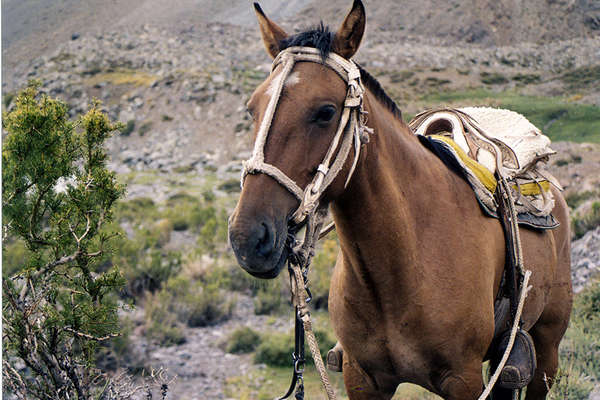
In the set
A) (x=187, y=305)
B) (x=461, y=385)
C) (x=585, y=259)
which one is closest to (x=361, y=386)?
(x=461, y=385)

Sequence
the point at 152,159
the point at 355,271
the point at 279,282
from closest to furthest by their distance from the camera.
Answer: the point at 355,271
the point at 279,282
the point at 152,159

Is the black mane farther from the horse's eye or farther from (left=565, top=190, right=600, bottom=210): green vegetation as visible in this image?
(left=565, top=190, right=600, bottom=210): green vegetation

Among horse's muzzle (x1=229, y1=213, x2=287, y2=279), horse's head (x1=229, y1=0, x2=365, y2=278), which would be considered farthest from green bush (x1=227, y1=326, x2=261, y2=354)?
horse's muzzle (x1=229, y1=213, x2=287, y2=279)

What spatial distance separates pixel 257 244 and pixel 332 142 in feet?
1.50

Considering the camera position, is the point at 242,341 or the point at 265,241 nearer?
the point at 265,241

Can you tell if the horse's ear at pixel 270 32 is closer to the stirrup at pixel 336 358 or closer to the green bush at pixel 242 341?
the stirrup at pixel 336 358

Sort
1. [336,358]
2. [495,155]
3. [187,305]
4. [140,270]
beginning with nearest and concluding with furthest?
1. [336,358]
2. [495,155]
3. [187,305]
4. [140,270]

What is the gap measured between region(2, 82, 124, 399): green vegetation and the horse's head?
5.05 feet

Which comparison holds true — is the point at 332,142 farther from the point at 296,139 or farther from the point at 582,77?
the point at 582,77

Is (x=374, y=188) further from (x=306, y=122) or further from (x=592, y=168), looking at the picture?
(x=592, y=168)

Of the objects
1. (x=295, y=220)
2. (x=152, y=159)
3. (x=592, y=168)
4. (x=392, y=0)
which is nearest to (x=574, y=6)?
(x=392, y=0)

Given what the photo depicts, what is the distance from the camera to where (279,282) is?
327 inches

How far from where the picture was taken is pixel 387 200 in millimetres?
1854

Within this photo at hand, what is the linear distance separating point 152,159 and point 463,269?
23.9 metres
